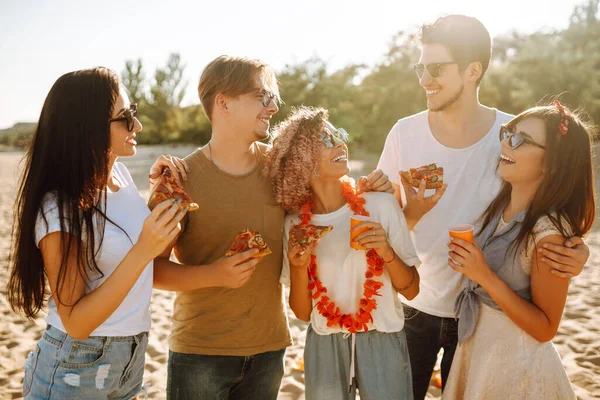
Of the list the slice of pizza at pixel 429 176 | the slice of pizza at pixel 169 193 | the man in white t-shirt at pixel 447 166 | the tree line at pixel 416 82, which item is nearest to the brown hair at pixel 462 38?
the man in white t-shirt at pixel 447 166

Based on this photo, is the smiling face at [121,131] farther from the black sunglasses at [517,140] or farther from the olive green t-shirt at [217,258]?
the black sunglasses at [517,140]

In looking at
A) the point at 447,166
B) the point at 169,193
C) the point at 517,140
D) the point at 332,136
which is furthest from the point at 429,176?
the point at 169,193

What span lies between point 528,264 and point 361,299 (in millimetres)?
980

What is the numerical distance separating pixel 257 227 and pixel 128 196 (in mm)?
806

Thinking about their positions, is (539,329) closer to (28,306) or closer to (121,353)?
(121,353)

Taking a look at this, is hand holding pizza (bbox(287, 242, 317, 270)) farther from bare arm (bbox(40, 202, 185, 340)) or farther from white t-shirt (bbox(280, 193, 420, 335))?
bare arm (bbox(40, 202, 185, 340))

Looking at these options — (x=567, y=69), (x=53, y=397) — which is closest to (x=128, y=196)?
(x=53, y=397)

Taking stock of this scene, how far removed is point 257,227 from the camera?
9.99 ft

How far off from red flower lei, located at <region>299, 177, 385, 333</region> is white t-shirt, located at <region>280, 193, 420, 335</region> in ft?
0.13

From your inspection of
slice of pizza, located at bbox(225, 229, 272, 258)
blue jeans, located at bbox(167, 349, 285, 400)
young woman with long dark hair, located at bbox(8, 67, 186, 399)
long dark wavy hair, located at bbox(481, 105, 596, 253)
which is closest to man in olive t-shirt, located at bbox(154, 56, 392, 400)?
A: blue jeans, located at bbox(167, 349, 285, 400)

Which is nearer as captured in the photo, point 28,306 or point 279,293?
point 28,306

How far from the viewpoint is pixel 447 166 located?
3521 mm

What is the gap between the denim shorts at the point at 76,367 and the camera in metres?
2.30

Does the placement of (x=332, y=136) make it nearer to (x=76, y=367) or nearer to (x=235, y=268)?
(x=235, y=268)
